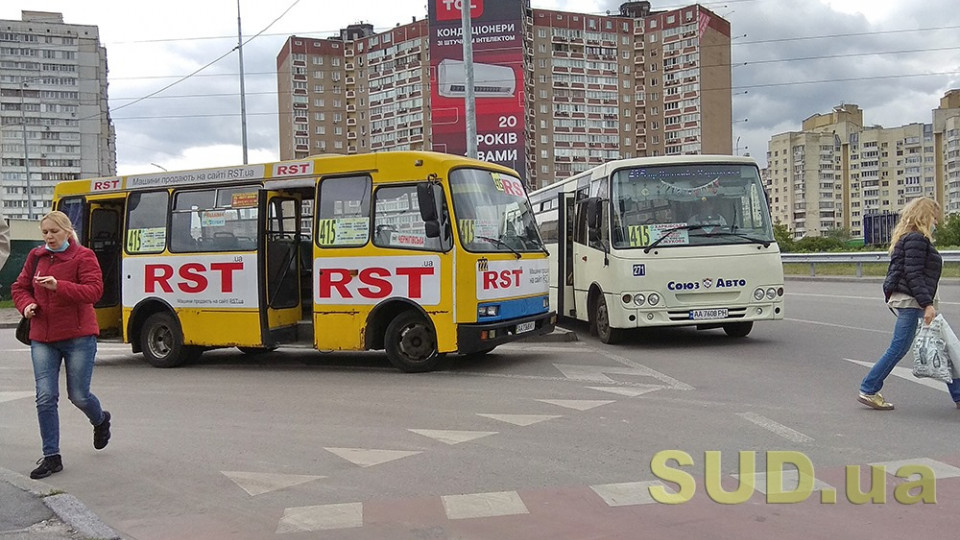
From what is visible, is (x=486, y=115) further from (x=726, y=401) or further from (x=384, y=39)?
(x=384, y=39)

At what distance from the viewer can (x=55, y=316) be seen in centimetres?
592

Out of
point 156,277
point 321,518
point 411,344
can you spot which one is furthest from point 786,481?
point 156,277

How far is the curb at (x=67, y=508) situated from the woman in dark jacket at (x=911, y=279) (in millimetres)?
6079

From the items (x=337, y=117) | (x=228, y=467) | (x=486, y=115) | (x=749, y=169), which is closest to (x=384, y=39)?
(x=337, y=117)

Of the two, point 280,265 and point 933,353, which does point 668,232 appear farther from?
point 280,265

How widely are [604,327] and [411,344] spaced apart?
12.3ft

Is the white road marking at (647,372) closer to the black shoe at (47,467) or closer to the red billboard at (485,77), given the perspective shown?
the black shoe at (47,467)

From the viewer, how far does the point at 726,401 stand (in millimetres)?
7918

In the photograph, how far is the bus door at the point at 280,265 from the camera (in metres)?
11.1

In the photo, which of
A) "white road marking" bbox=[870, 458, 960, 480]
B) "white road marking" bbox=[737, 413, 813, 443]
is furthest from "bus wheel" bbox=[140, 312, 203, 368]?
"white road marking" bbox=[870, 458, 960, 480]

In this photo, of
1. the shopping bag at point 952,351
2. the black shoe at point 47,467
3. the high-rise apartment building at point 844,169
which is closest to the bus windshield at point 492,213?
the shopping bag at point 952,351

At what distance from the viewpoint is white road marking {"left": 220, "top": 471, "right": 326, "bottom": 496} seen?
18.1ft

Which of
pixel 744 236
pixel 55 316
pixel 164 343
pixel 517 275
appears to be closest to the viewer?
pixel 55 316

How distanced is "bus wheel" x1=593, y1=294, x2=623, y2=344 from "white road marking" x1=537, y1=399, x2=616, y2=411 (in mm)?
4324
